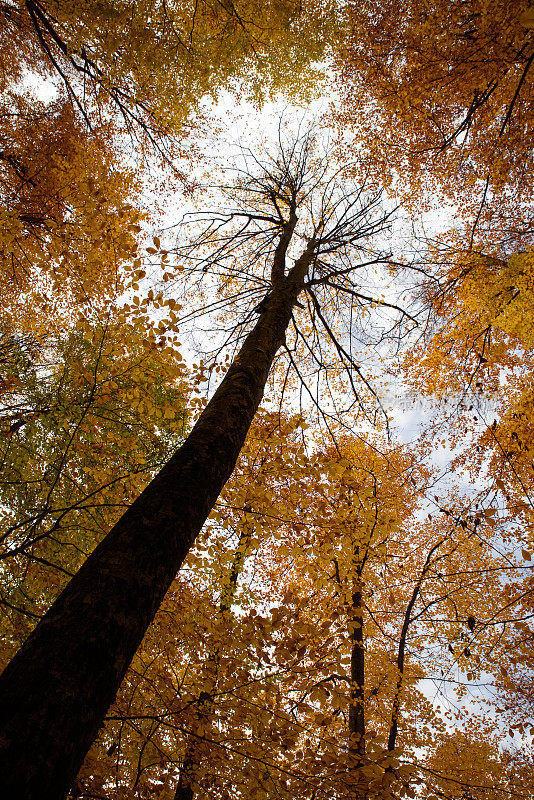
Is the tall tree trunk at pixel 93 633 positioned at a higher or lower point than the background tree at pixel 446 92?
lower

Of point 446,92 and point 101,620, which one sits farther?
point 446,92

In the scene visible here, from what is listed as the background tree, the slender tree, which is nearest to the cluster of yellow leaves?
the slender tree

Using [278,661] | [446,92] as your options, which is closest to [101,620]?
[278,661]

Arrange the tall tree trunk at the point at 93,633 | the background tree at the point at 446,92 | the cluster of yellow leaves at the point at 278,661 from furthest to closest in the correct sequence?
the background tree at the point at 446,92 < the cluster of yellow leaves at the point at 278,661 < the tall tree trunk at the point at 93,633

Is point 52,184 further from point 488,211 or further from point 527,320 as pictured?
point 527,320

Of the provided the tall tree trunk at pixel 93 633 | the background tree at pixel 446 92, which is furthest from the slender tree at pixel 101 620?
the background tree at pixel 446 92

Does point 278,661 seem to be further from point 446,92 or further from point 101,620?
point 446,92

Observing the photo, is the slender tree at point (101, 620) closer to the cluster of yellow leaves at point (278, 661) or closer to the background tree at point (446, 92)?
the cluster of yellow leaves at point (278, 661)

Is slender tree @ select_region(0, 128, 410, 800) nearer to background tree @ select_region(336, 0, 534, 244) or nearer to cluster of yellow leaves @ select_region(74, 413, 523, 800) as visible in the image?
cluster of yellow leaves @ select_region(74, 413, 523, 800)

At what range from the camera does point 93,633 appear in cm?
126

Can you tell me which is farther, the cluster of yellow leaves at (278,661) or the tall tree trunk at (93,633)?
the cluster of yellow leaves at (278,661)

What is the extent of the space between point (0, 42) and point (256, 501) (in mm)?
10233

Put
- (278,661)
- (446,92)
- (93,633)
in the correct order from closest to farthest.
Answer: (93,633), (278,661), (446,92)

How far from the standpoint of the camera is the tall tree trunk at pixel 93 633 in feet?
3.18
